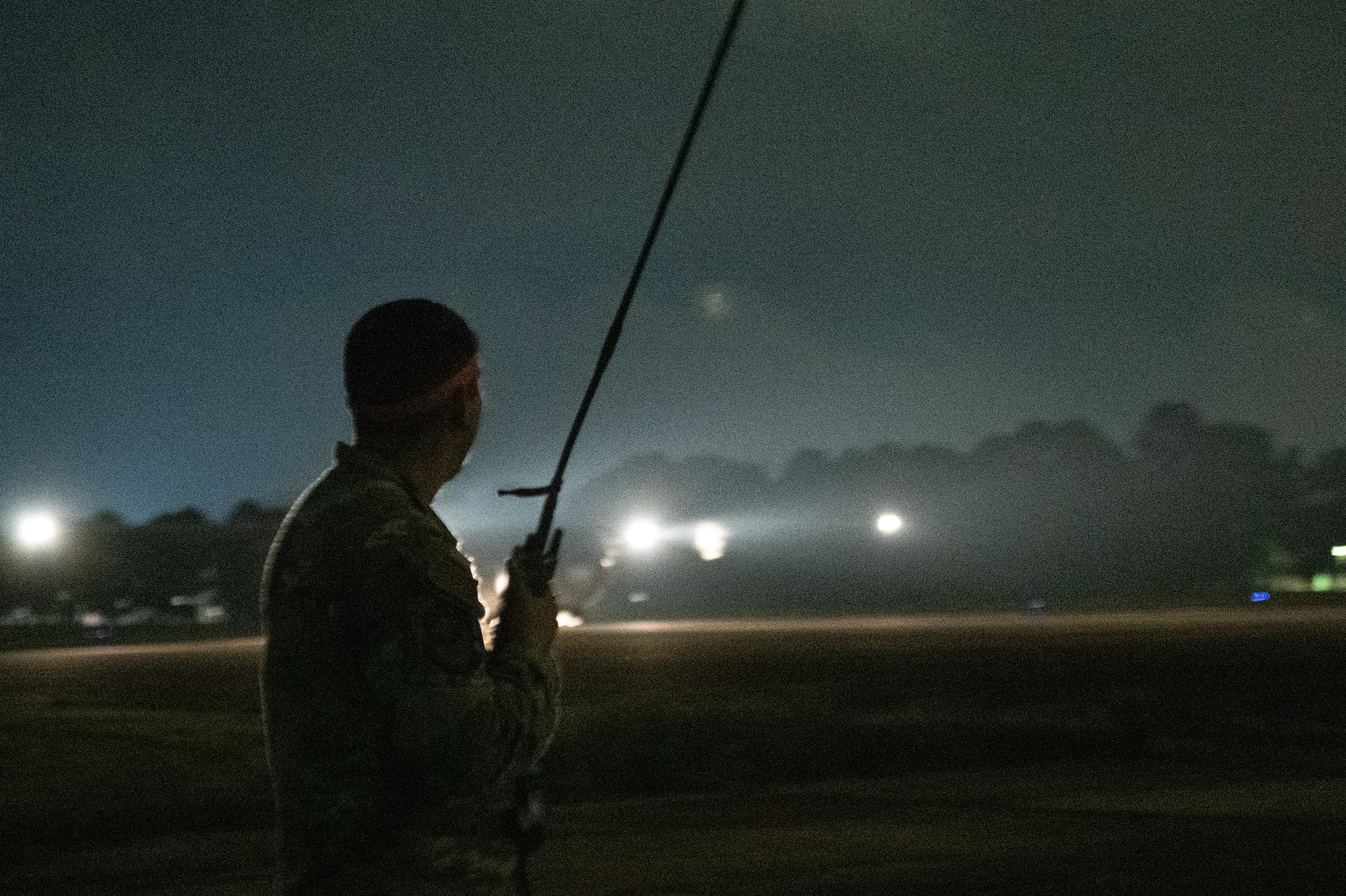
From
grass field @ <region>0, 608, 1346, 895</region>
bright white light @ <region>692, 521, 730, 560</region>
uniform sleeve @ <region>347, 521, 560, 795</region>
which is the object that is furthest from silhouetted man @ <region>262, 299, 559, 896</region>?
bright white light @ <region>692, 521, 730, 560</region>

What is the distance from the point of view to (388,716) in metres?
1.91

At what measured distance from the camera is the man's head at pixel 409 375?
2.15 m

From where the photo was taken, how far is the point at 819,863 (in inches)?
321

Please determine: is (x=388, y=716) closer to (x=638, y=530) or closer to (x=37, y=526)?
(x=638, y=530)

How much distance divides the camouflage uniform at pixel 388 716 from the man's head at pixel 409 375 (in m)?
0.17

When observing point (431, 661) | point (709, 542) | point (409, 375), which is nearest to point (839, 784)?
point (409, 375)

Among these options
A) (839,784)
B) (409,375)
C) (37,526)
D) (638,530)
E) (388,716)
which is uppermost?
Result: (37,526)

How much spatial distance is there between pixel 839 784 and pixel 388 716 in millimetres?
9925

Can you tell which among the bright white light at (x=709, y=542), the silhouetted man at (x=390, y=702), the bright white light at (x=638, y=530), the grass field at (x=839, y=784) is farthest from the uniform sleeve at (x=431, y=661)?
the bright white light at (x=709, y=542)

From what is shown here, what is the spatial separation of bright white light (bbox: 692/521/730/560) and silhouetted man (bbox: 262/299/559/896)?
7956 centimetres

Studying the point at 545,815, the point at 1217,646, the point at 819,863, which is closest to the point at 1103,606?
the point at 1217,646

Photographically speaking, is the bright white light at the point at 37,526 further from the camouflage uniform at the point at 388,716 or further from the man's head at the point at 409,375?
the camouflage uniform at the point at 388,716

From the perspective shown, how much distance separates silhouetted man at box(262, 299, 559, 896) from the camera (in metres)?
1.90

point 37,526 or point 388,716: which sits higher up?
point 37,526
